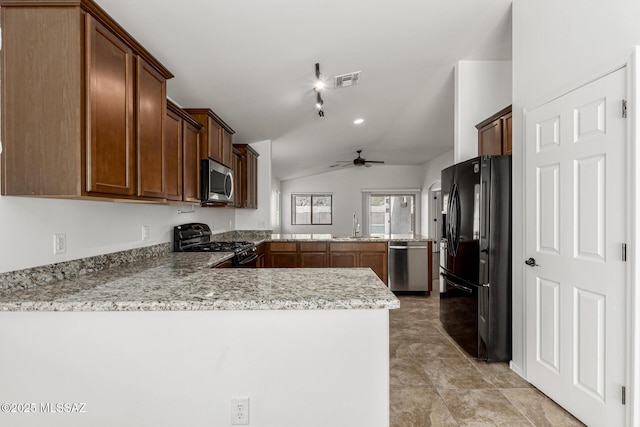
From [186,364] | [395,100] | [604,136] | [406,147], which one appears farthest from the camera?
[406,147]

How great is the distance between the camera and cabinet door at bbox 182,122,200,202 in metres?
2.90

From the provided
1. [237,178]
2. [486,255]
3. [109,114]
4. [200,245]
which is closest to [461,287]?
[486,255]

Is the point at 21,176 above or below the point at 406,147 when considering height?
below

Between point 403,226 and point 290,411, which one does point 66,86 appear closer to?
point 290,411

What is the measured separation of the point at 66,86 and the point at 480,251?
2.77 meters

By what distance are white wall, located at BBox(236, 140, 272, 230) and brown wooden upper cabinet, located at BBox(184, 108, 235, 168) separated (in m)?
1.87

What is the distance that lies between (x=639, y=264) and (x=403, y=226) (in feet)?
25.6

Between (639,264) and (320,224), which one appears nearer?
(639,264)

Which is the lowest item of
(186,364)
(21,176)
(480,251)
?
(186,364)

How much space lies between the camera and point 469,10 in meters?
2.61

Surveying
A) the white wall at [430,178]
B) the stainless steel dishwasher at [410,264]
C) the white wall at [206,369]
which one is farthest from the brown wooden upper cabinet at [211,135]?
the white wall at [430,178]

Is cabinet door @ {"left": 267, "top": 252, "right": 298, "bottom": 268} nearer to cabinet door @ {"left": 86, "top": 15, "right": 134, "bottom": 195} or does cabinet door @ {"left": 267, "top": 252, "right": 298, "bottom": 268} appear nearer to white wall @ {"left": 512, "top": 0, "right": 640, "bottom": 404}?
white wall @ {"left": 512, "top": 0, "right": 640, "bottom": 404}

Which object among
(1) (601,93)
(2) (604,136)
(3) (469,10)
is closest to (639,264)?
(2) (604,136)

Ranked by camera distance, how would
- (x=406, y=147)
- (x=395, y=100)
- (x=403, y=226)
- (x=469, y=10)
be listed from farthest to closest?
(x=403, y=226) → (x=406, y=147) → (x=395, y=100) → (x=469, y=10)
